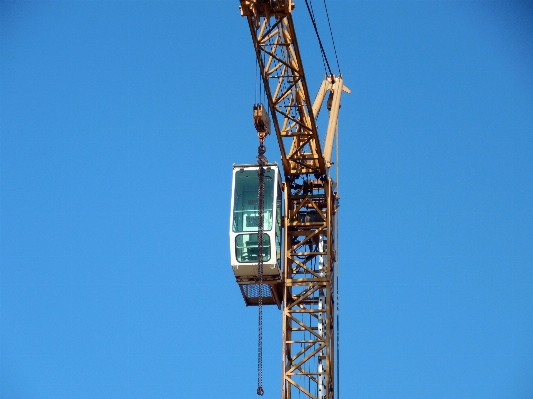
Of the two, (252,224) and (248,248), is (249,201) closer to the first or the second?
(252,224)

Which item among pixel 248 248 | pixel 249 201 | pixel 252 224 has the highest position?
pixel 249 201

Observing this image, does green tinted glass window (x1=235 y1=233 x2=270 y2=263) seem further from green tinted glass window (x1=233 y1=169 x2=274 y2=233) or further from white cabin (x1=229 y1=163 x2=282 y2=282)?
green tinted glass window (x1=233 y1=169 x2=274 y2=233)

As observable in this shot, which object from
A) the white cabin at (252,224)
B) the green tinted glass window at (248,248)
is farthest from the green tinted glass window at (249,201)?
the green tinted glass window at (248,248)

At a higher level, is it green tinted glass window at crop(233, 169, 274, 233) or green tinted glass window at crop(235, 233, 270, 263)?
green tinted glass window at crop(233, 169, 274, 233)

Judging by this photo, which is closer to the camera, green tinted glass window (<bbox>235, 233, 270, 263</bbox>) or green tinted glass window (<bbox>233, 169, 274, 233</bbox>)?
green tinted glass window (<bbox>235, 233, 270, 263</bbox>)

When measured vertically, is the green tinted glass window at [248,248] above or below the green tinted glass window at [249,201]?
below

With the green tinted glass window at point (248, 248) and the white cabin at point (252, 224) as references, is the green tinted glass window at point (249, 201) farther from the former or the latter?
the green tinted glass window at point (248, 248)

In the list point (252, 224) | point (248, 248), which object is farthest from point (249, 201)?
point (248, 248)

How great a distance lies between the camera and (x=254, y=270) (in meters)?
65.7

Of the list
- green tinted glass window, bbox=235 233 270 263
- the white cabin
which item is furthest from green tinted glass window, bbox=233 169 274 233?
green tinted glass window, bbox=235 233 270 263

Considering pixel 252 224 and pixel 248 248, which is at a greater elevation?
pixel 252 224

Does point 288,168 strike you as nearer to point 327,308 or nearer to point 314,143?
point 314,143

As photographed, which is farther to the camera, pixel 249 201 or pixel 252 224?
pixel 249 201

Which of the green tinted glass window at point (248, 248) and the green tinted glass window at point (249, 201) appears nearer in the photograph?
the green tinted glass window at point (248, 248)
